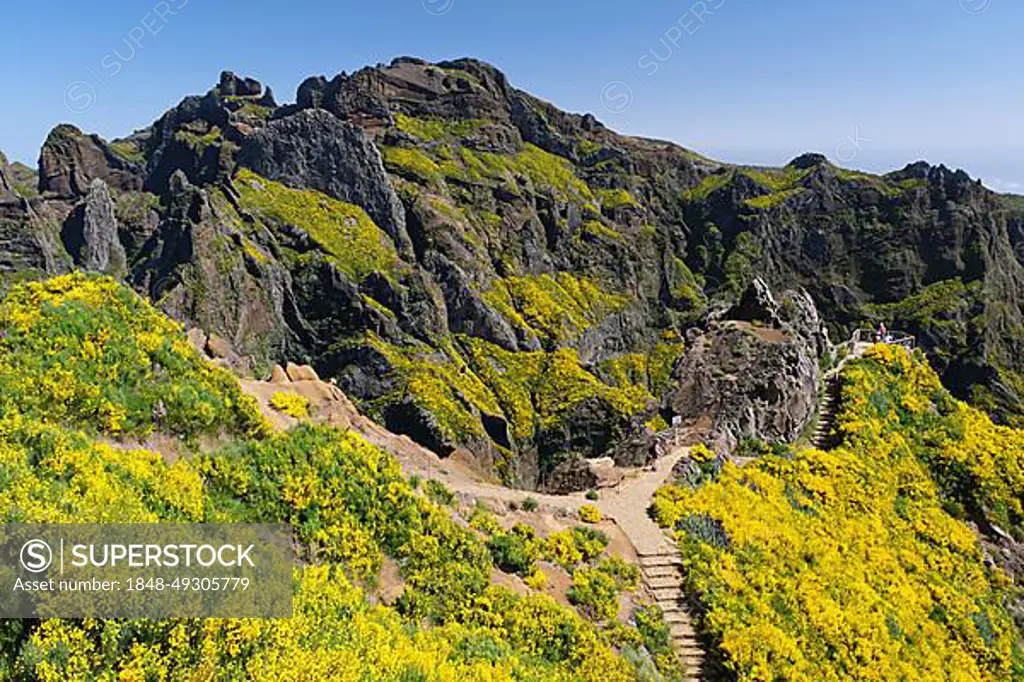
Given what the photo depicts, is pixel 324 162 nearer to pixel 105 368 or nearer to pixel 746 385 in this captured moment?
pixel 746 385

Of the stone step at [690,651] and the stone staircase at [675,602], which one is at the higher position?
the stone staircase at [675,602]

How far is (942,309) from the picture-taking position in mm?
121250

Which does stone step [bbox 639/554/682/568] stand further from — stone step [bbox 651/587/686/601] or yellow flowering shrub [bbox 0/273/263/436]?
yellow flowering shrub [bbox 0/273/263/436]

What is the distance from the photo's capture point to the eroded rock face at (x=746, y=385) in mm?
34250

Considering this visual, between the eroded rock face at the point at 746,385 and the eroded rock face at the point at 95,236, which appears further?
the eroded rock face at the point at 95,236

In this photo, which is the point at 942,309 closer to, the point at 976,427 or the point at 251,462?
the point at 976,427

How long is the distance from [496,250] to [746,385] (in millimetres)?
72287

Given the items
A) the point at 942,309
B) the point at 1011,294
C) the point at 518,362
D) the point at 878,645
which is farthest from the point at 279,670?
the point at 1011,294

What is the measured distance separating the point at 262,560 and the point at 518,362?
75.6 meters

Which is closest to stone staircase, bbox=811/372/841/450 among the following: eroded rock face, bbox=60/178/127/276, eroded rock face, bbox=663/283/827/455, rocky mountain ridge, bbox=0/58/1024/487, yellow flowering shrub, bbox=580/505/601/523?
eroded rock face, bbox=663/283/827/455

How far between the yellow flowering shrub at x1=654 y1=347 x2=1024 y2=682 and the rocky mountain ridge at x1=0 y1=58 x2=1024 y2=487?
460cm

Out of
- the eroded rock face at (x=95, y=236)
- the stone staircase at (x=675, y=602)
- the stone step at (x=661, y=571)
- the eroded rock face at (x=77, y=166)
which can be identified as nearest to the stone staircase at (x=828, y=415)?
the stone staircase at (x=675, y=602)

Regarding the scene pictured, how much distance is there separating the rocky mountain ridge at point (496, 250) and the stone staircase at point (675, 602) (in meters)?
12.8

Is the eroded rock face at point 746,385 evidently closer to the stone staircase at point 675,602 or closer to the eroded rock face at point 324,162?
the stone staircase at point 675,602
